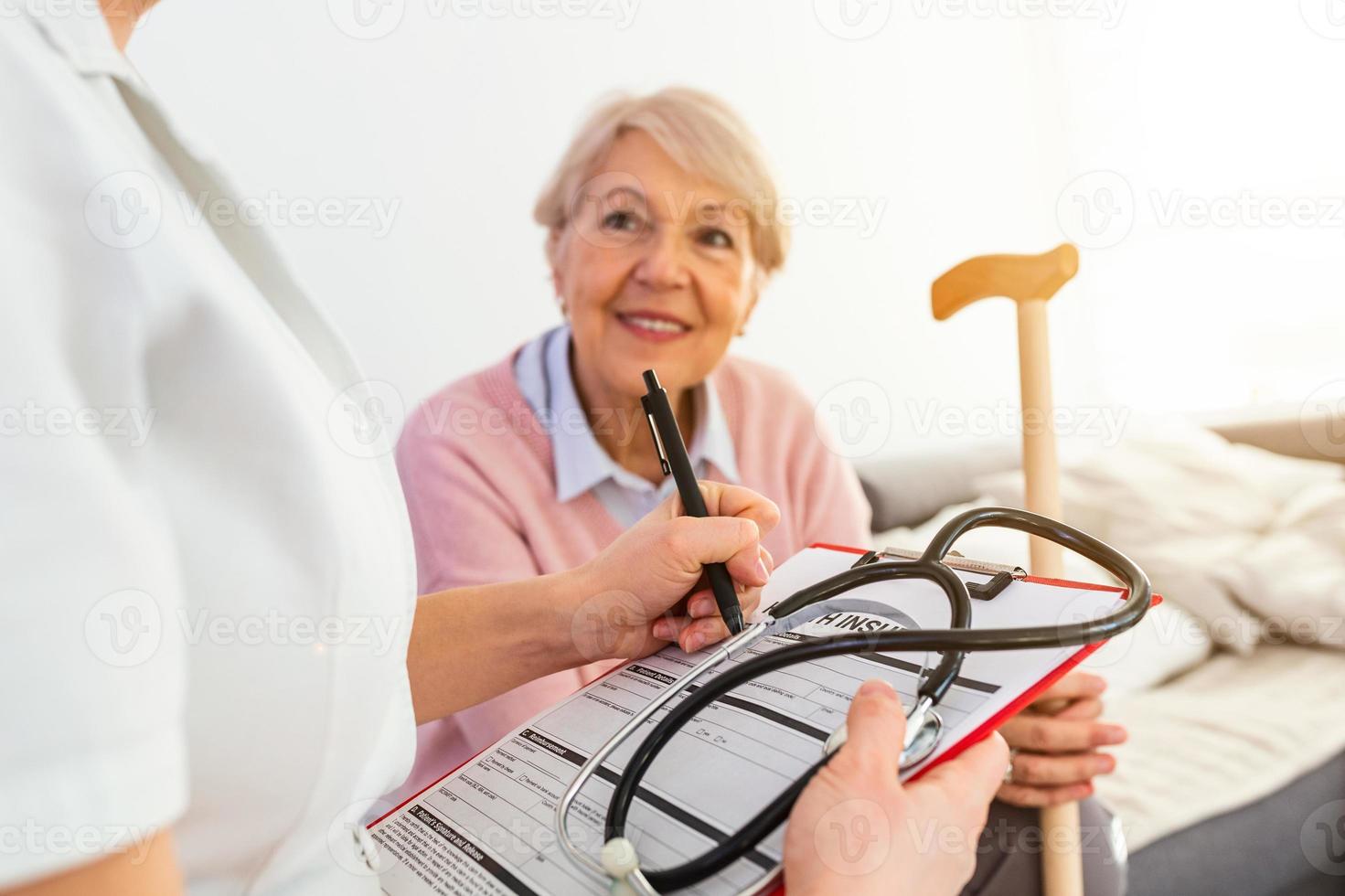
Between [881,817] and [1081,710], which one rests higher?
[881,817]

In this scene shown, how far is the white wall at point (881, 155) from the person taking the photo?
113cm

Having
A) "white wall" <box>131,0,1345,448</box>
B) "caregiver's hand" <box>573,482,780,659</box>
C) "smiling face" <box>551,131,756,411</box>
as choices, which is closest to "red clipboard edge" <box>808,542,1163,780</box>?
"caregiver's hand" <box>573,482,780,659</box>

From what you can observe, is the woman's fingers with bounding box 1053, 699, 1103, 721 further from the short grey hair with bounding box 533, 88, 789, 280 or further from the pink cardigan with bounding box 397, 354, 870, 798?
the short grey hair with bounding box 533, 88, 789, 280

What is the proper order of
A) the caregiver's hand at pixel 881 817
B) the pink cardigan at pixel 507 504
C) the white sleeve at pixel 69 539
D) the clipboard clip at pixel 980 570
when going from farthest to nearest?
the pink cardigan at pixel 507 504, the clipboard clip at pixel 980 570, the caregiver's hand at pixel 881 817, the white sleeve at pixel 69 539

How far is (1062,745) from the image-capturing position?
2.19 feet

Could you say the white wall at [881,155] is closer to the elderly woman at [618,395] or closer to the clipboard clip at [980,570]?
the elderly woman at [618,395]

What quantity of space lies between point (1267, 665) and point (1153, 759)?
407 mm

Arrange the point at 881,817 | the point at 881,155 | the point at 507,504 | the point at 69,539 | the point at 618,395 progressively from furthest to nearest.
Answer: the point at 881,155 → the point at 618,395 → the point at 507,504 → the point at 881,817 → the point at 69,539

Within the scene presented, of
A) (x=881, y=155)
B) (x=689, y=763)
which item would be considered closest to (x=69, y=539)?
(x=689, y=763)

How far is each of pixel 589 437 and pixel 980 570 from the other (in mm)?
629

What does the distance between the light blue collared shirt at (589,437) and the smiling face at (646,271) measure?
0.03 meters

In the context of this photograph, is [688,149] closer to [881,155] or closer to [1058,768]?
[1058,768]

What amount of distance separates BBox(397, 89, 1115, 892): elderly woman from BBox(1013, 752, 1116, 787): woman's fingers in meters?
0.44

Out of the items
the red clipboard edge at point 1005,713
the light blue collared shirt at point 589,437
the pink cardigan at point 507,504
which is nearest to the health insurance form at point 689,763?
the red clipboard edge at point 1005,713
